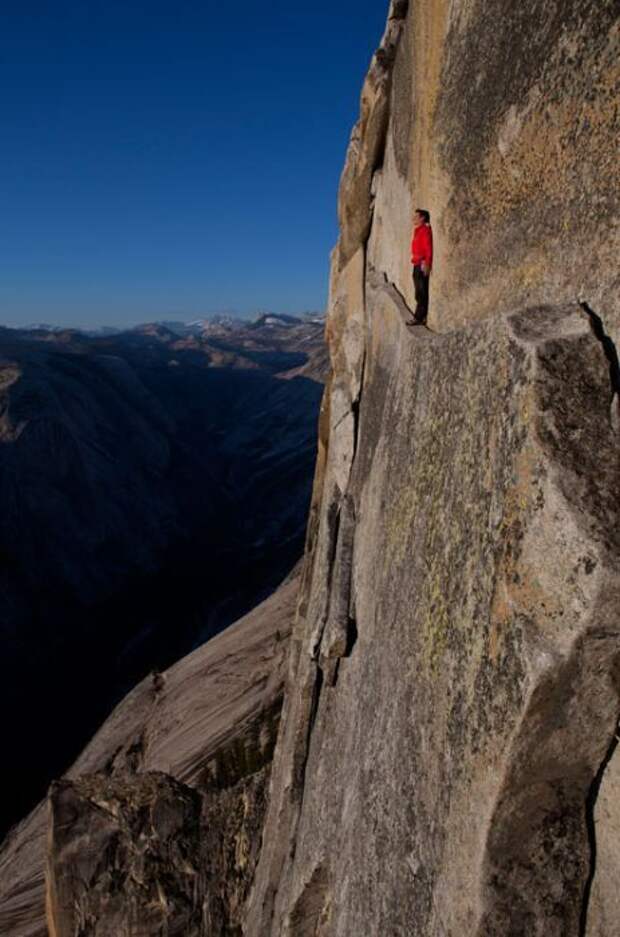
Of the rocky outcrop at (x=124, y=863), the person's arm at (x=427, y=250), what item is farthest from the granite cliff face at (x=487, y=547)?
the rocky outcrop at (x=124, y=863)

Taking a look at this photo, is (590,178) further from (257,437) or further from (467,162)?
(257,437)

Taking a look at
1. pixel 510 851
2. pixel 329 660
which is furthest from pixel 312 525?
pixel 510 851

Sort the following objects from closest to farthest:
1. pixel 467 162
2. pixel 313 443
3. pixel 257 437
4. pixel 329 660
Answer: pixel 467 162, pixel 329 660, pixel 313 443, pixel 257 437

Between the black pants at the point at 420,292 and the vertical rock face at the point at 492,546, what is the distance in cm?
14

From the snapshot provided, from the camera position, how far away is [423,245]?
358 inches

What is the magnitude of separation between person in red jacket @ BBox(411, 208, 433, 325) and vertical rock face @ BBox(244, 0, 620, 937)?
151 millimetres

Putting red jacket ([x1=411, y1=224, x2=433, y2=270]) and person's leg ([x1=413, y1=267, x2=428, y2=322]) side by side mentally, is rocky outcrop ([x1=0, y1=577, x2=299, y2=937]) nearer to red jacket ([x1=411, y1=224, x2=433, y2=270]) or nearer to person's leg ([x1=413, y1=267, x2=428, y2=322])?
person's leg ([x1=413, y1=267, x2=428, y2=322])

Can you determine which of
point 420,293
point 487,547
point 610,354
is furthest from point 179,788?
point 610,354

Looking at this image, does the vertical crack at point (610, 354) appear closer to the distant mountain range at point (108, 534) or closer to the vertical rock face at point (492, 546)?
the vertical rock face at point (492, 546)

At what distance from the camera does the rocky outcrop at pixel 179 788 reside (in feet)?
43.3

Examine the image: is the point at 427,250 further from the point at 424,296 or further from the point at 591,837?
the point at 591,837

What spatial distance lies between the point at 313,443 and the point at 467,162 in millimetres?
83297

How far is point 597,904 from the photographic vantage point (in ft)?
16.0

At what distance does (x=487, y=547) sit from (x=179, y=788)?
38.6 ft
